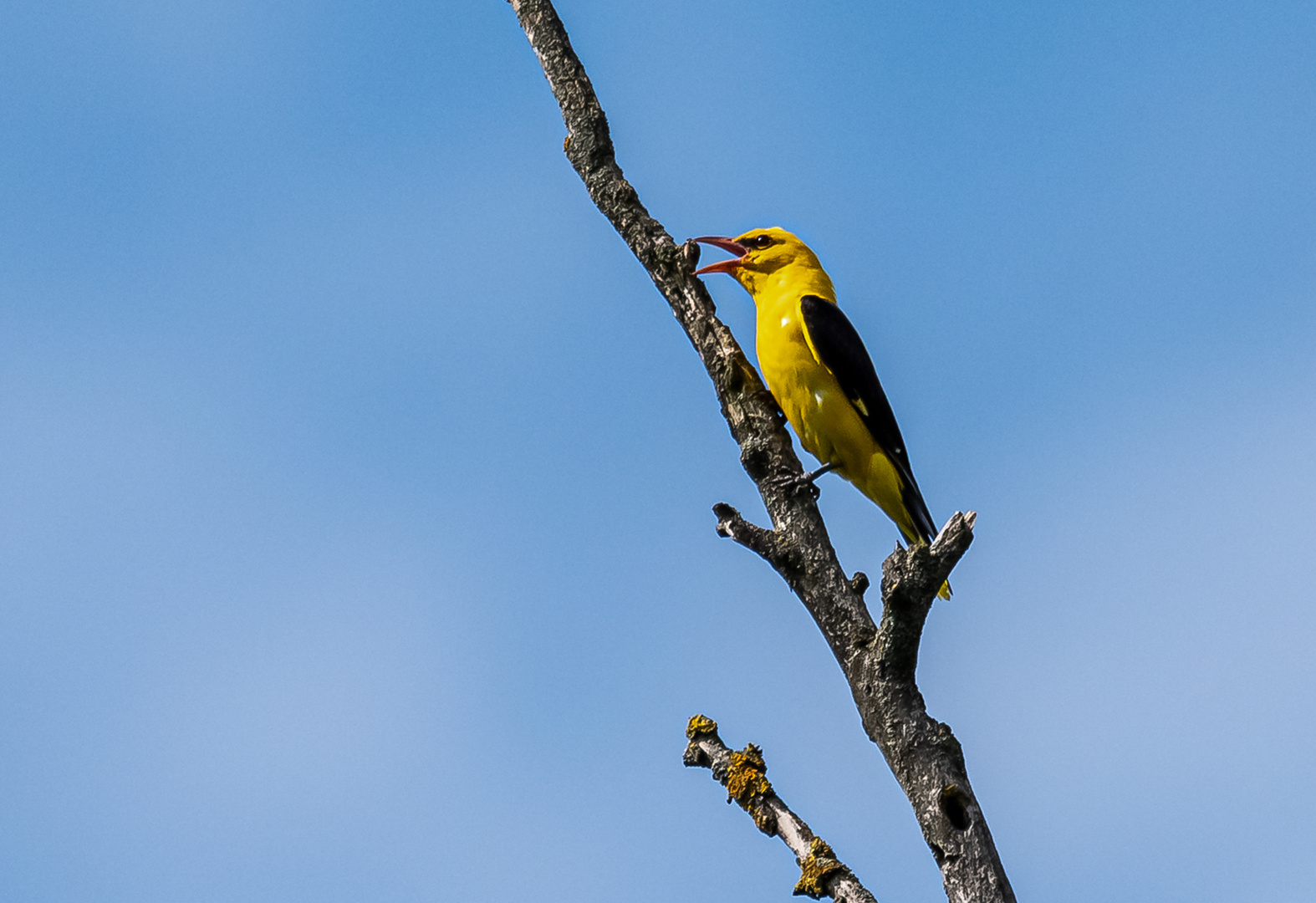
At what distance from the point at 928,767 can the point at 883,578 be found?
71 cm

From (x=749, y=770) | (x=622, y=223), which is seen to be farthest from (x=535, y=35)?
(x=749, y=770)

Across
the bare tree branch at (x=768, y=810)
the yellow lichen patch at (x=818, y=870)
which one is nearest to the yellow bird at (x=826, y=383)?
the bare tree branch at (x=768, y=810)

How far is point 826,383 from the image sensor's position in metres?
7.30

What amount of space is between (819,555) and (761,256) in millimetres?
3548

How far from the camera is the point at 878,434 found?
7523 millimetres

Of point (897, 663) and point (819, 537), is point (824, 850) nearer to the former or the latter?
point (897, 663)

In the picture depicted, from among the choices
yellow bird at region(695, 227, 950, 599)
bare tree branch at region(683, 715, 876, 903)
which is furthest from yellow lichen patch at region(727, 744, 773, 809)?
yellow bird at region(695, 227, 950, 599)

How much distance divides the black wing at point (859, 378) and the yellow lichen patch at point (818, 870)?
3.40 m

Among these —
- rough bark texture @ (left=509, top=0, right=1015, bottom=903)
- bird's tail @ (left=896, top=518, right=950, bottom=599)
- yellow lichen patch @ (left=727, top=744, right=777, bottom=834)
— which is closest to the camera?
rough bark texture @ (left=509, top=0, right=1015, bottom=903)

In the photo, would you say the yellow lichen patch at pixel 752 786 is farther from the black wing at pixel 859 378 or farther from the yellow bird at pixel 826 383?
the black wing at pixel 859 378

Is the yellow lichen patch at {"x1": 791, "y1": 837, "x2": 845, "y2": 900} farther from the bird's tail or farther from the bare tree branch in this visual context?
the bird's tail

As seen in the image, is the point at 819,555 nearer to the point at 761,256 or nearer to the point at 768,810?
the point at 768,810

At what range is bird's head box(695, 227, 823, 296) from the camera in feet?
26.4

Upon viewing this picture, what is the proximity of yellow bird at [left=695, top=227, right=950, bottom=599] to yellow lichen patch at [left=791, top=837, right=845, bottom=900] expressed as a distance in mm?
2825
